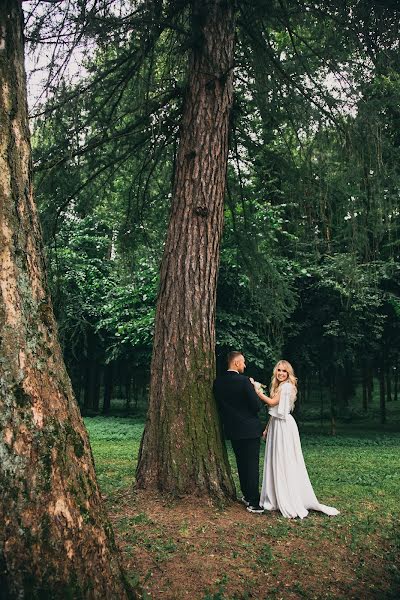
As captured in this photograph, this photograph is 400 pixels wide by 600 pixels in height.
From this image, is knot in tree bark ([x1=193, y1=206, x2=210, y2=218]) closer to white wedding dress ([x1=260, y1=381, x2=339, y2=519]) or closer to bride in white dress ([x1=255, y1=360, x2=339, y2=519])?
bride in white dress ([x1=255, y1=360, x2=339, y2=519])

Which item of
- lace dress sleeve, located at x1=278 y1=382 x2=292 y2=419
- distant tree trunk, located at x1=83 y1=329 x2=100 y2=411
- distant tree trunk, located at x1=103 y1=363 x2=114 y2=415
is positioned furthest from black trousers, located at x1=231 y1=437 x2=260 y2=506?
distant tree trunk, located at x1=103 y1=363 x2=114 y2=415

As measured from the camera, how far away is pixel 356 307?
1534cm

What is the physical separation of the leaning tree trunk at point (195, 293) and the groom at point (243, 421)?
0.17 meters

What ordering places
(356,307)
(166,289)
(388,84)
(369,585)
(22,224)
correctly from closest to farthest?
1. (22,224)
2. (369,585)
3. (166,289)
4. (388,84)
5. (356,307)

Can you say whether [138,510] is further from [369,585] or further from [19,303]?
[19,303]

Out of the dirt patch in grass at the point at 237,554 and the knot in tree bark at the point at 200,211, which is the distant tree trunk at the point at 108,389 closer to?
the knot in tree bark at the point at 200,211

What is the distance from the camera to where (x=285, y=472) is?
22.5ft

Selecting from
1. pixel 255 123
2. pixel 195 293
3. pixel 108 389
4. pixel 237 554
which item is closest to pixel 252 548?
pixel 237 554

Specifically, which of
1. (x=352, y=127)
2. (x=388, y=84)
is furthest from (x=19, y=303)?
(x=388, y=84)

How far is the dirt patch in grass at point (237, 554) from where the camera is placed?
4.27 meters

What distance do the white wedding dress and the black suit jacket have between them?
1.93 feet

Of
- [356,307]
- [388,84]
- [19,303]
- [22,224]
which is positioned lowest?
[19,303]

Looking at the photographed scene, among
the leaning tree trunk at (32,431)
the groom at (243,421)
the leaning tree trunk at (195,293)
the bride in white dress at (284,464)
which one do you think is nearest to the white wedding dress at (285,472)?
the bride in white dress at (284,464)

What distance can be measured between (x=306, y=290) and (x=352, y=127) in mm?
9758
